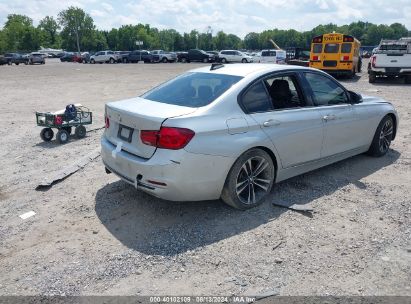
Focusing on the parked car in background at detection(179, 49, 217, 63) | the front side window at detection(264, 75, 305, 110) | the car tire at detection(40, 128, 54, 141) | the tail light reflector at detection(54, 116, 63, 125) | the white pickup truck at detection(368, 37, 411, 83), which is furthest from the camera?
the parked car in background at detection(179, 49, 217, 63)

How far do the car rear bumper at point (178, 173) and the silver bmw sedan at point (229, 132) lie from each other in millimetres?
10

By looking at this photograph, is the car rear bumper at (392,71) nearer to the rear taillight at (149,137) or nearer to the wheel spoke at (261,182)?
the wheel spoke at (261,182)

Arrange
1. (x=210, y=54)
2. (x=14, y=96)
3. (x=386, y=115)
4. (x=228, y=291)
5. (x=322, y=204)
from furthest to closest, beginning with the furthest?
(x=210, y=54), (x=14, y=96), (x=386, y=115), (x=322, y=204), (x=228, y=291)

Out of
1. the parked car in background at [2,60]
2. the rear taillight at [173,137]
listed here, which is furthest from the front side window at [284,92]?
the parked car in background at [2,60]

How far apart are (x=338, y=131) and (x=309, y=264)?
246cm

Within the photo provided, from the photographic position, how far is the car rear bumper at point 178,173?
3.90m

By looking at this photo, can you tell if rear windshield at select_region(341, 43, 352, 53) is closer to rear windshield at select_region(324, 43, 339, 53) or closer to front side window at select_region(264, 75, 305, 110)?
rear windshield at select_region(324, 43, 339, 53)

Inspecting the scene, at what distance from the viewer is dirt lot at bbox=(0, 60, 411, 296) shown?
10.7 feet

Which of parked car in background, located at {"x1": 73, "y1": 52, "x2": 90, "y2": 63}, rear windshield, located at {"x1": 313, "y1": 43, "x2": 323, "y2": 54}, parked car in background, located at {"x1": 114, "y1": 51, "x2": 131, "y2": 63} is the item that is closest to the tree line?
parked car in background, located at {"x1": 73, "y1": 52, "x2": 90, "y2": 63}

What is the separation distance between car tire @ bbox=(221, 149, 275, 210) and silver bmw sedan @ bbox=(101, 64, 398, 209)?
0.01 meters

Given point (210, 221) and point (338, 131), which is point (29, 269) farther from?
point (338, 131)

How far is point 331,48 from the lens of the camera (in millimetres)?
21438

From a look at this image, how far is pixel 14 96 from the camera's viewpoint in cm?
1569

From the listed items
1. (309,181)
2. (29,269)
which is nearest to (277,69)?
(309,181)
